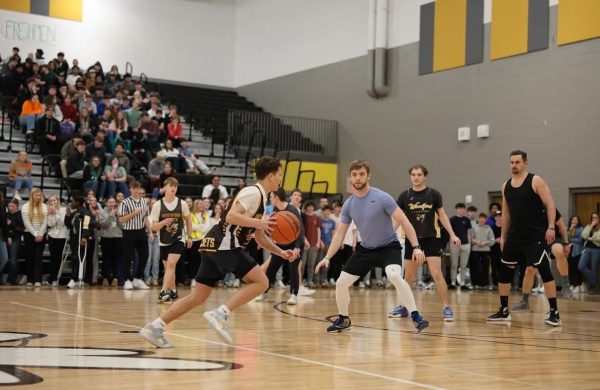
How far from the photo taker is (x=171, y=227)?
39.7 feet

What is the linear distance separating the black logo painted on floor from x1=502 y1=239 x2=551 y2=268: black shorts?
198 inches

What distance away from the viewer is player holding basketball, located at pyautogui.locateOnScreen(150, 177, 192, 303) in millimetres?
12078

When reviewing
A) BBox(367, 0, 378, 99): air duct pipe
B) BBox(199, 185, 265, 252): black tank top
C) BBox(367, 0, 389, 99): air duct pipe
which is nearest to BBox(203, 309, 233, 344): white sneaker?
BBox(199, 185, 265, 252): black tank top

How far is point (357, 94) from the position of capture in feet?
87.2

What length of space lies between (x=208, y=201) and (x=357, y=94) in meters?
9.57

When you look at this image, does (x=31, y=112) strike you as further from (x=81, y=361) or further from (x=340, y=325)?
(x=81, y=361)

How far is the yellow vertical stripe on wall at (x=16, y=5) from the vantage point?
28.2 m

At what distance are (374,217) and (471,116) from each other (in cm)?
1463

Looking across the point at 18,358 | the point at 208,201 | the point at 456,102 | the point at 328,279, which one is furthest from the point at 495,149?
the point at 18,358

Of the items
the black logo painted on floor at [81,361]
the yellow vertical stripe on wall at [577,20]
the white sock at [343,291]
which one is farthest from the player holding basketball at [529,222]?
the yellow vertical stripe on wall at [577,20]

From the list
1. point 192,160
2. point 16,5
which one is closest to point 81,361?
point 192,160

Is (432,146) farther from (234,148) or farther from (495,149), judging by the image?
(234,148)

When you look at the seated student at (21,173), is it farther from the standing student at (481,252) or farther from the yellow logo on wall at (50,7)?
the yellow logo on wall at (50,7)

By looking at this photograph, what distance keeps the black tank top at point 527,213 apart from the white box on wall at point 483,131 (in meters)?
12.3
